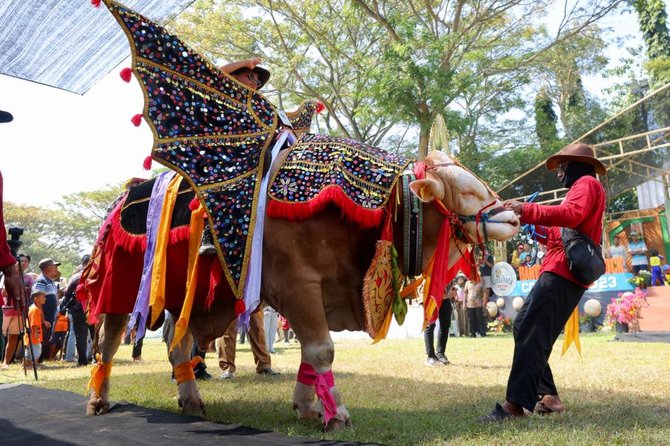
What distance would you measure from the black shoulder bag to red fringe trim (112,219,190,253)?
279 cm

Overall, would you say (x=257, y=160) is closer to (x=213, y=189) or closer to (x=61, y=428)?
(x=213, y=189)

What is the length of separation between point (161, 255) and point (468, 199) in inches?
92.6

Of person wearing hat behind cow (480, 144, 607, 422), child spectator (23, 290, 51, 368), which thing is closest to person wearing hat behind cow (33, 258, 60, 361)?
child spectator (23, 290, 51, 368)

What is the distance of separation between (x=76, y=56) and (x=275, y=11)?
45.8 feet

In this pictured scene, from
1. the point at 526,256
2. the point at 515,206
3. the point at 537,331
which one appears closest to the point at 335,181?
the point at 515,206

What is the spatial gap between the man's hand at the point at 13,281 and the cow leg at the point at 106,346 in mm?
1719

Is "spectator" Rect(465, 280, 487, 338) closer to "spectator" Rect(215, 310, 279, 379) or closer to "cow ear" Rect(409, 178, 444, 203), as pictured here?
"spectator" Rect(215, 310, 279, 379)

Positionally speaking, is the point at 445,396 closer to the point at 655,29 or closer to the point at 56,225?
the point at 655,29

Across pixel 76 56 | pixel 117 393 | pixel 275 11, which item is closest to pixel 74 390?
pixel 117 393

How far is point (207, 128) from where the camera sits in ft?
14.3

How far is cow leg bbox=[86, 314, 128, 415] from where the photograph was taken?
4.95 metres

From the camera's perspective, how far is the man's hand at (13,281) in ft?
11.1

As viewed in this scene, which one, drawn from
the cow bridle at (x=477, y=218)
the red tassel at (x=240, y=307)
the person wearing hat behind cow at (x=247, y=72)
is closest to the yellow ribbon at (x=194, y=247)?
the red tassel at (x=240, y=307)

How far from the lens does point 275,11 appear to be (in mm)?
19031
